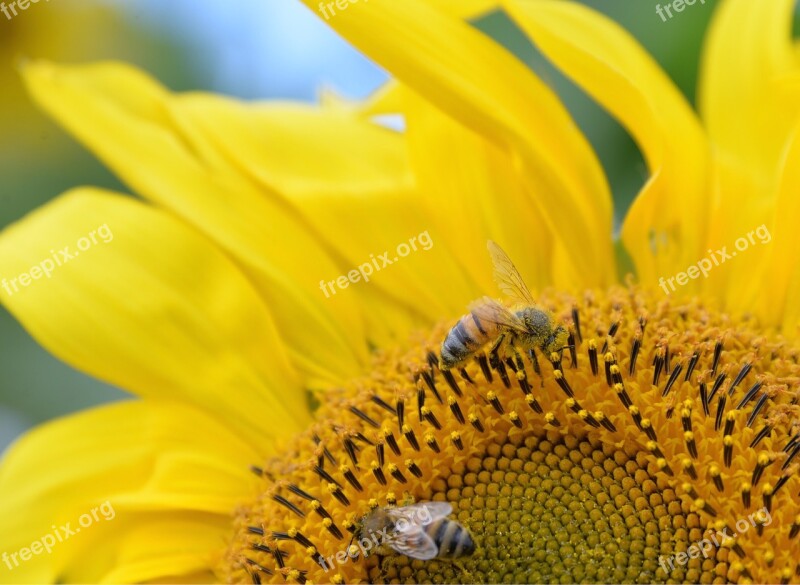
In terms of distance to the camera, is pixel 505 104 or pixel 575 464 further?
pixel 505 104

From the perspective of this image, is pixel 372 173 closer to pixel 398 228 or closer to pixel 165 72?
pixel 398 228

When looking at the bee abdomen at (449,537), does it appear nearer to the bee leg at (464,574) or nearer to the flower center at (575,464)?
the flower center at (575,464)

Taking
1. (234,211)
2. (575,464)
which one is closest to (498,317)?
(575,464)

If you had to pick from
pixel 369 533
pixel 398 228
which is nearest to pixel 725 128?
pixel 398 228

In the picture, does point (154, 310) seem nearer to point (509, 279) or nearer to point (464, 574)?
point (509, 279)

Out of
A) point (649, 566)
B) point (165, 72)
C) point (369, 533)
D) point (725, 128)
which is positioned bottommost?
point (649, 566)

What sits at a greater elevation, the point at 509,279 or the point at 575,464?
the point at 509,279

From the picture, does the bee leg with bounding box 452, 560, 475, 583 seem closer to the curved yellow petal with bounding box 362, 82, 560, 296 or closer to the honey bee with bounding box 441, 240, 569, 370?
the honey bee with bounding box 441, 240, 569, 370
